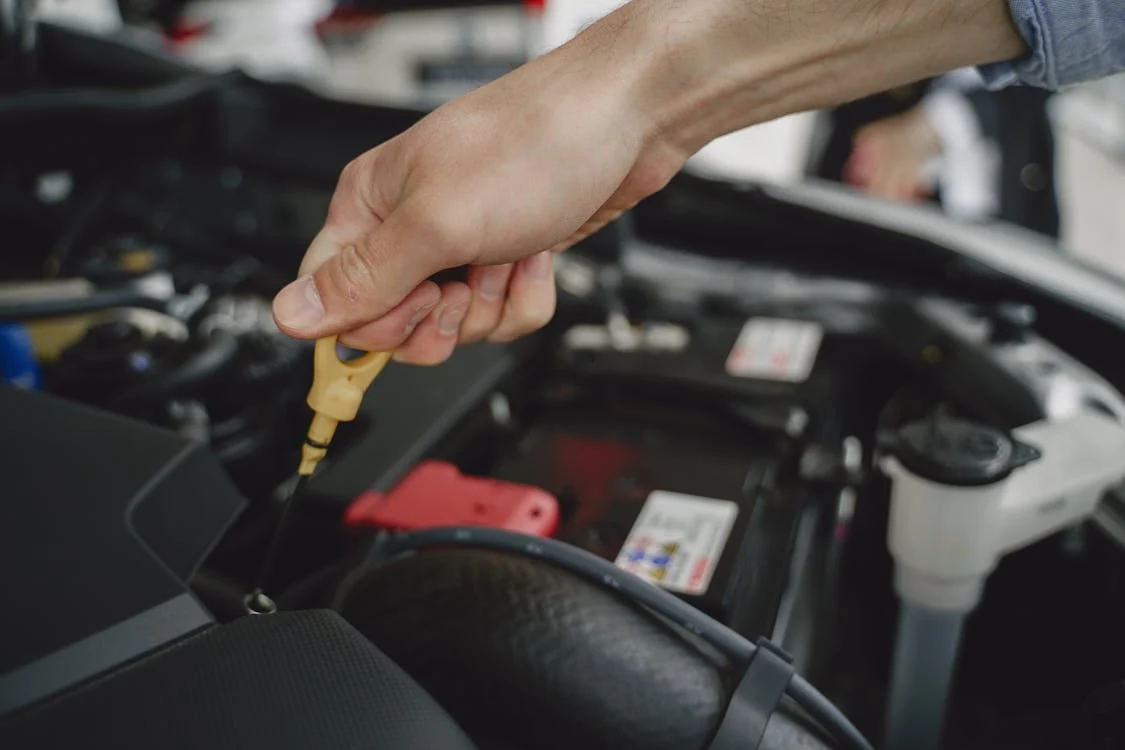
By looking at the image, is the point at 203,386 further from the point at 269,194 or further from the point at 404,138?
the point at 269,194

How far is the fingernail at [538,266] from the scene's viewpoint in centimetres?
63

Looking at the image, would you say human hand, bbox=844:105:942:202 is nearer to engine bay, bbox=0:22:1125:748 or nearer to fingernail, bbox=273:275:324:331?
engine bay, bbox=0:22:1125:748

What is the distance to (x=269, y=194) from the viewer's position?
1.11 meters

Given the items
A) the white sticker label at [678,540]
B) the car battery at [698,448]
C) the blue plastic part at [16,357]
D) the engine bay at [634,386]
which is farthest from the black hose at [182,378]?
the white sticker label at [678,540]

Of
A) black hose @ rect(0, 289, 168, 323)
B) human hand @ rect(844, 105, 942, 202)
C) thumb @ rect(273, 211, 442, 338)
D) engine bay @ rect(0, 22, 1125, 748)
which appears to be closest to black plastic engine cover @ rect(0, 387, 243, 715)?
engine bay @ rect(0, 22, 1125, 748)

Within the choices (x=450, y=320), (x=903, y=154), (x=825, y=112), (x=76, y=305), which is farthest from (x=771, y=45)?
(x=825, y=112)

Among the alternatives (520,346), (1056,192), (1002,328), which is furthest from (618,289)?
(1056,192)

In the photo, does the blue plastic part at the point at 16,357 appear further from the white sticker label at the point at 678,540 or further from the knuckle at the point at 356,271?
the white sticker label at the point at 678,540

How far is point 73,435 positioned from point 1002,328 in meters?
0.72

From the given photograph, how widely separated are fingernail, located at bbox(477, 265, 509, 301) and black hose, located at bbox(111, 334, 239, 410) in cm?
22

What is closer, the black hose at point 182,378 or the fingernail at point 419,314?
the fingernail at point 419,314

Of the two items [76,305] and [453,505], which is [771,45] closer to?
[453,505]

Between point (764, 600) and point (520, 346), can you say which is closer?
point (764, 600)

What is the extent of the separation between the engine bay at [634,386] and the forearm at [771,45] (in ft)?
0.85
